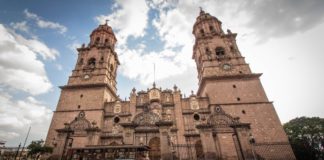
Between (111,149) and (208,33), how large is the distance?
79.3ft

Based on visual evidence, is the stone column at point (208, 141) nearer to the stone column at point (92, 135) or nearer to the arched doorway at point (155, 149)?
the arched doorway at point (155, 149)

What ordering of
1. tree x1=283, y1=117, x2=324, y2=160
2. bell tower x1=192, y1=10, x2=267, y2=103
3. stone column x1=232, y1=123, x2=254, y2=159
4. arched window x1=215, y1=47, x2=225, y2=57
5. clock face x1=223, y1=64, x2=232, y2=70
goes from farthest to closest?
1. arched window x1=215, y1=47, x2=225, y2=57
2. tree x1=283, y1=117, x2=324, y2=160
3. clock face x1=223, y1=64, x2=232, y2=70
4. bell tower x1=192, y1=10, x2=267, y2=103
5. stone column x1=232, y1=123, x2=254, y2=159

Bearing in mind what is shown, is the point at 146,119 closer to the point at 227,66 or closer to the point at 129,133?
the point at 129,133

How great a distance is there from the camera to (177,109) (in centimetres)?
2383

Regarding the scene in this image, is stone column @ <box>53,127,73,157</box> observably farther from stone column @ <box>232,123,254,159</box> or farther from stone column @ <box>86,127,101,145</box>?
stone column @ <box>232,123,254,159</box>

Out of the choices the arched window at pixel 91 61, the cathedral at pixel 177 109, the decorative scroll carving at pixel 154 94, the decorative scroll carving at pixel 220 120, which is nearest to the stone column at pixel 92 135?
the cathedral at pixel 177 109

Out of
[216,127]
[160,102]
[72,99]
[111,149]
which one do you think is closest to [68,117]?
[72,99]

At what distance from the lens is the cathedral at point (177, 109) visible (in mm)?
15852

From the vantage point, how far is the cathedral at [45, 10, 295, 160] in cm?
1585

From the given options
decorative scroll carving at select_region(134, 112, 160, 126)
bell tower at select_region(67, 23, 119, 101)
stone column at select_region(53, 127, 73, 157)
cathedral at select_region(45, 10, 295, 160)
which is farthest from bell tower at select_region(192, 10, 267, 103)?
stone column at select_region(53, 127, 73, 157)

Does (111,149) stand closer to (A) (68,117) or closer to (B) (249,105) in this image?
(A) (68,117)

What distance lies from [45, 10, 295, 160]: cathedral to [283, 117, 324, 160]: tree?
36.5 ft

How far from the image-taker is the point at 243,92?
934 inches

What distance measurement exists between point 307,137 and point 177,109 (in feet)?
78.4
